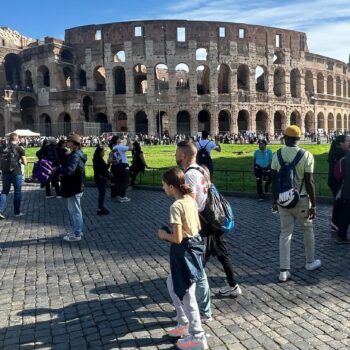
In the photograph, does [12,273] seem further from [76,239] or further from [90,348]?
[90,348]

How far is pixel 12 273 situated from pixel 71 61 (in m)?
41.7

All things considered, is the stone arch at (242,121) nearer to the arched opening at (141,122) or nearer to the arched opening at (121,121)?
the arched opening at (141,122)

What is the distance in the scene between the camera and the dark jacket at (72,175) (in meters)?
6.53

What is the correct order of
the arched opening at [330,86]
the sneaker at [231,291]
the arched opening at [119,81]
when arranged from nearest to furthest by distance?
1. the sneaker at [231,291]
2. the arched opening at [119,81]
3. the arched opening at [330,86]

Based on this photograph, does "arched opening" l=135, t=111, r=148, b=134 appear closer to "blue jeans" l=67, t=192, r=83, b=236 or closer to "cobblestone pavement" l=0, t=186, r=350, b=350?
"cobblestone pavement" l=0, t=186, r=350, b=350

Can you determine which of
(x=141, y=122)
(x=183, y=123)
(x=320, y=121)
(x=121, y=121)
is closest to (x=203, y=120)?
(x=183, y=123)

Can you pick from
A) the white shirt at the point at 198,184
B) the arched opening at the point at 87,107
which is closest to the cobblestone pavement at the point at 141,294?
the white shirt at the point at 198,184

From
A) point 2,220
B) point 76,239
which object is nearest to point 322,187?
point 76,239

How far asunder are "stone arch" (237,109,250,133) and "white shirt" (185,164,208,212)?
137 ft

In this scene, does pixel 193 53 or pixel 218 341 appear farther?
pixel 193 53

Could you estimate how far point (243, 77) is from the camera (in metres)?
47.0

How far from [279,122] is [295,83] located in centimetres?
490

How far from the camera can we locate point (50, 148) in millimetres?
11117

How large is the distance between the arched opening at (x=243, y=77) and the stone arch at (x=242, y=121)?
107 inches
